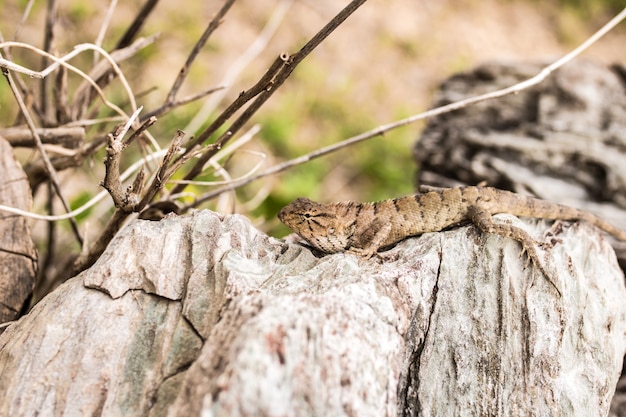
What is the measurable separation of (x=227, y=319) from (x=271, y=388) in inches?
15.9

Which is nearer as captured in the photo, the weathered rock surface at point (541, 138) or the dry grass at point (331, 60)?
the weathered rock surface at point (541, 138)

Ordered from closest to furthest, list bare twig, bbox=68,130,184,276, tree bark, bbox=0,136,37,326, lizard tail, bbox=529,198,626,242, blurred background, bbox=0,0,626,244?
bare twig, bbox=68,130,184,276 → tree bark, bbox=0,136,37,326 → lizard tail, bbox=529,198,626,242 → blurred background, bbox=0,0,626,244

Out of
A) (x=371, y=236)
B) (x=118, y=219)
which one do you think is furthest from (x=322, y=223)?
(x=118, y=219)

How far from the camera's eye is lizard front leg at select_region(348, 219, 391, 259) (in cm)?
401

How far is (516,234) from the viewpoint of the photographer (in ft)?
12.1

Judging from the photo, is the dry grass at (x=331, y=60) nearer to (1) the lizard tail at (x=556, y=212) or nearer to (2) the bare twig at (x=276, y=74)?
(1) the lizard tail at (x=556, y=212)

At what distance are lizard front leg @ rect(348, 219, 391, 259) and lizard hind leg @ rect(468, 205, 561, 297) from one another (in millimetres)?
593

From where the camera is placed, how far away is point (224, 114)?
320 cm

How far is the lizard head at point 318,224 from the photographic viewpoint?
396 centimetres

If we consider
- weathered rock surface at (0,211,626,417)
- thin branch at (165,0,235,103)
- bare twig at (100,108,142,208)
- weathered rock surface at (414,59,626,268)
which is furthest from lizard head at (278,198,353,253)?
weathered rock surface at (414,59,626,268)

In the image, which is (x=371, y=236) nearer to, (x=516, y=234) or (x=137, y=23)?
(x=516, y=234)

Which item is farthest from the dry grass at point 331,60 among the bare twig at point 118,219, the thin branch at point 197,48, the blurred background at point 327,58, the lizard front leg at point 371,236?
the bare twig at point 118,219

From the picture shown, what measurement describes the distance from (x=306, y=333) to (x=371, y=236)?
6.17 feet

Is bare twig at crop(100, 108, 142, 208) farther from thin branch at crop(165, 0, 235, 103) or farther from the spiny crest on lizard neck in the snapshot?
the spiny crest on lizard neck
